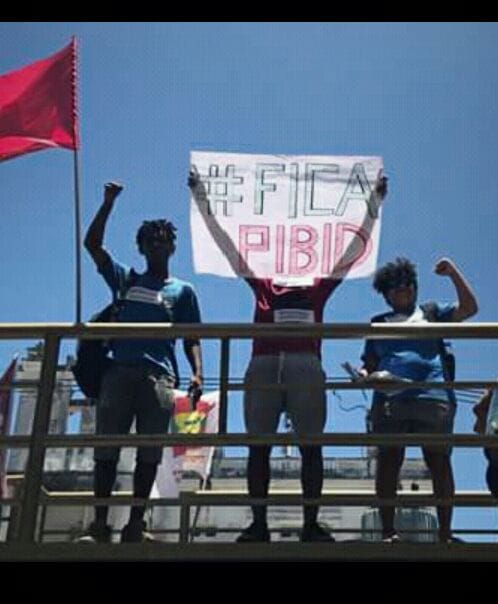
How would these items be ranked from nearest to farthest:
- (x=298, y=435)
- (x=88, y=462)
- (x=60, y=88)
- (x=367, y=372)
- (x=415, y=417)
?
(x=298, y=435) < (x=415, y=417) < (x=367, y=372) < (x=88, y=462) < (x=60, y=88)

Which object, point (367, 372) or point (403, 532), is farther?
point (367, 372)

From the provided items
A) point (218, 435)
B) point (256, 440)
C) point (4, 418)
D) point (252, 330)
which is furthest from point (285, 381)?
point (4, 418)

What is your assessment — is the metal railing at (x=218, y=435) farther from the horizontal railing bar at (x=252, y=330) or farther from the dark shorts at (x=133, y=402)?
the dark shorts at (x=133, y=402)

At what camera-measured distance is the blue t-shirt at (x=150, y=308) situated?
4.88 m

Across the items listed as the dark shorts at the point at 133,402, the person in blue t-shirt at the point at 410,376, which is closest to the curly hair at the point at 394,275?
the person in blue t-shirt at the point at 410,376

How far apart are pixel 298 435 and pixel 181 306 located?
1088 mm

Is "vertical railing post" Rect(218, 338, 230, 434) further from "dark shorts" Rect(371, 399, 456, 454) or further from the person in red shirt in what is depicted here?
"dark shorts" Rect(371, 399, 456, 454)

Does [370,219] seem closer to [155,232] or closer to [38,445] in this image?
[155,232]

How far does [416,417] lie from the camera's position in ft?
15.6

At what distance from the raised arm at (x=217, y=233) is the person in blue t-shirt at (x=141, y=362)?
0.21 metres

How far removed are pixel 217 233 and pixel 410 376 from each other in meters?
1.28

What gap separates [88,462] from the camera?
5426mm

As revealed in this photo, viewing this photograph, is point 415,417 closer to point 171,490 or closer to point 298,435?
point 298,435
